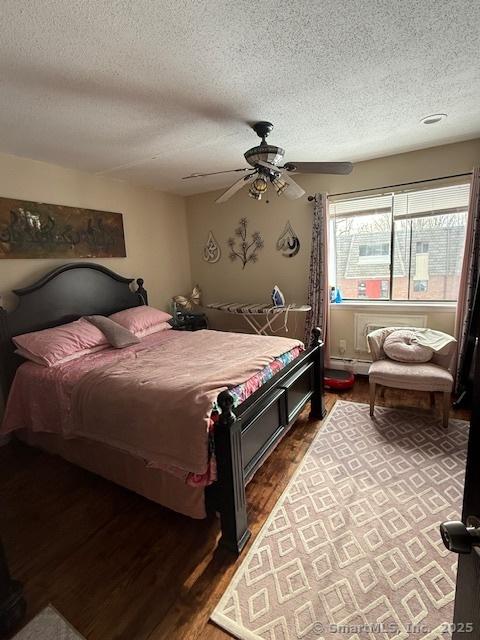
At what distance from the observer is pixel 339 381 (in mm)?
3359

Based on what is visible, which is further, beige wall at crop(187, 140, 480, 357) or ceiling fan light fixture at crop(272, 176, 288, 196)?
beige wall at crop(187, 140, 480, 357)

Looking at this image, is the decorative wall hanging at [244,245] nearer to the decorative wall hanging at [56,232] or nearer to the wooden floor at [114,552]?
the decorative wall hanging at [56,232]

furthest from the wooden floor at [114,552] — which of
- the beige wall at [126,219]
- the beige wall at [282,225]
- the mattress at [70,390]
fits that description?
the beige wall at [282,225]

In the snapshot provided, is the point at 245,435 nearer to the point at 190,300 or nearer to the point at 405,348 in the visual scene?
the point at 405,348

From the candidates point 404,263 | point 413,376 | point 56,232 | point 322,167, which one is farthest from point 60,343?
point 404,263

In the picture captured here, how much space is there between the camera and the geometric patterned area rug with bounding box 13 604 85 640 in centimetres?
124

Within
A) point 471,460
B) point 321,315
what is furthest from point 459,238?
point 471,460

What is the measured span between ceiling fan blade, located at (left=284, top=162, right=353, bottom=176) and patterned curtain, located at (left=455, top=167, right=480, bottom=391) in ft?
5.01

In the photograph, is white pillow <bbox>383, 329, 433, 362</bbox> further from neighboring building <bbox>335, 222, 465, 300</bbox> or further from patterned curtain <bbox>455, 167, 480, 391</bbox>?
neighboring building <bbox>335, 222, 465, 300</bbox>

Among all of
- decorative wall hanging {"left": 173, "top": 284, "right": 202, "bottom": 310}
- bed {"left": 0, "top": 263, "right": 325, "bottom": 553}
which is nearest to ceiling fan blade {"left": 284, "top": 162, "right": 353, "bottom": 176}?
bed {"left": 0, "top": 263, "right": 325, "bottom": 553}

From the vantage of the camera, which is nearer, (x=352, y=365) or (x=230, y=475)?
(x=230, y=475)

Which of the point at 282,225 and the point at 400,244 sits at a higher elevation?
the point at 282,225

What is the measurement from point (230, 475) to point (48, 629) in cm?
93

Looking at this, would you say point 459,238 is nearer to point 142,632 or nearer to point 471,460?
point 471,460
